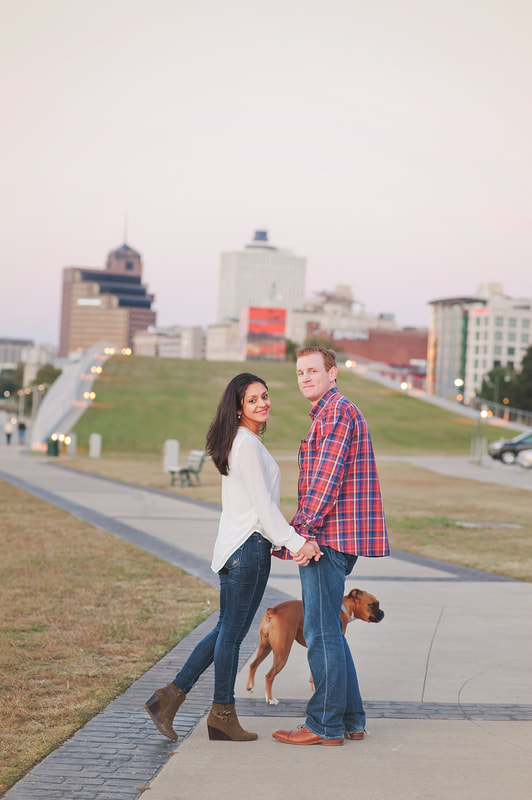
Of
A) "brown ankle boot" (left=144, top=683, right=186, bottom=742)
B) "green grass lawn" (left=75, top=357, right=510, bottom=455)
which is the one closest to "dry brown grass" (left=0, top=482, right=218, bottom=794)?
"brown ankle boot" (left=144, top=683, right=186, bottom=742)

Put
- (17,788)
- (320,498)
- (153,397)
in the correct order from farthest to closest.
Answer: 1. (153,397)
2. (320,498)
3. (17,788)

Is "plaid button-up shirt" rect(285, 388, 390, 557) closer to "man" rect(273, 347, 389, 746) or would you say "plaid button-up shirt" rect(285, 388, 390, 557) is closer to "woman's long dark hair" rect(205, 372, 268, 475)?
"man" rect(273, 347, 389, 746)

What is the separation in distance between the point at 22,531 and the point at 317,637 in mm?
10622

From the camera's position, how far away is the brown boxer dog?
18.4 ft

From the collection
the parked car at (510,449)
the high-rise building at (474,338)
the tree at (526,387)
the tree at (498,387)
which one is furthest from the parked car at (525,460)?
the high-rise building at (474,338)

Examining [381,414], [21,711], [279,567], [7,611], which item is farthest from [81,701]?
[381,414]

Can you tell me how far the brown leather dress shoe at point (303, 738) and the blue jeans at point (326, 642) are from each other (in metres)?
0.03

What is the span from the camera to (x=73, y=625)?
8312 millimetres

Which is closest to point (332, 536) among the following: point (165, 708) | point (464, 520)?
point (165, 708)

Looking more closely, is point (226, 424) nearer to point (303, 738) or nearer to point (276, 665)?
point (276, 665)

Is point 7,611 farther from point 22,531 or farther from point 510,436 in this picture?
point 510,436

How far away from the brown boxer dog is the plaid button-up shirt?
2.28 feet

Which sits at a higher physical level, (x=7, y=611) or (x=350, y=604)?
(x=350, y=604)

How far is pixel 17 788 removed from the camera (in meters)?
4.43
